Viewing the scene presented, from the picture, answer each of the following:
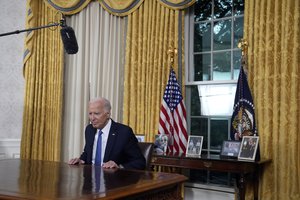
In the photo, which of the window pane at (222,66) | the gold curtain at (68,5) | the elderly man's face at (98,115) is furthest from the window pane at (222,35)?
the elderly man's face at (98,115)

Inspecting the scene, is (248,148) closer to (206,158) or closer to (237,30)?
(206,158)

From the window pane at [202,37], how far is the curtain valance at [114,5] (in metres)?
0.44

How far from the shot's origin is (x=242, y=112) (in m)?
4.39

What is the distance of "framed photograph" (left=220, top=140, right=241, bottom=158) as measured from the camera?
14.0ft

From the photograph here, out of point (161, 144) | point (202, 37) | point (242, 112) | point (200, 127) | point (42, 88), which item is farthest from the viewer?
point (42, 88)

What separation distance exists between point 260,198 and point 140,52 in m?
2.42

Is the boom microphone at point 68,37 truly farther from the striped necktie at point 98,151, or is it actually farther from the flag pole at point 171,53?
the flag pole at point 171,53

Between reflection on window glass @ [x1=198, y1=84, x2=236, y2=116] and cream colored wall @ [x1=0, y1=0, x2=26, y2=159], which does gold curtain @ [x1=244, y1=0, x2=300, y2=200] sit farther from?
cream colored wall @ [x1=0, y1=0, x2=26, y2=159]

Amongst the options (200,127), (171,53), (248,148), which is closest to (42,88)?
(171,53)

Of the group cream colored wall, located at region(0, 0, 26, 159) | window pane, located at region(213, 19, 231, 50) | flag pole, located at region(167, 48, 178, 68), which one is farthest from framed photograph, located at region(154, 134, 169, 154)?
cream colored wall, located at region(0, 0, 26, 159)

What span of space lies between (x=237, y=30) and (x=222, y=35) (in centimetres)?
21

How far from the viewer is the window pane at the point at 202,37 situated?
5.23 m

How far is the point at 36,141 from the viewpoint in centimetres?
609

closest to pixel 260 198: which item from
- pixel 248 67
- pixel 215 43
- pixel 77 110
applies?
pixel 248 67
